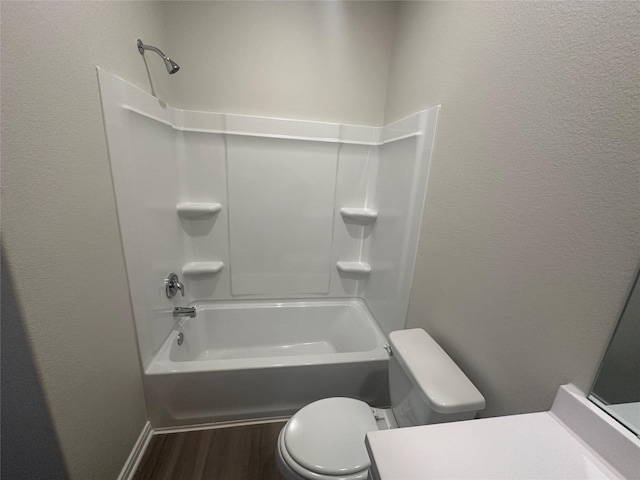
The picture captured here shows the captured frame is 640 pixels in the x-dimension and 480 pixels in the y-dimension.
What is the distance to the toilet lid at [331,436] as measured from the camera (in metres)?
0.86

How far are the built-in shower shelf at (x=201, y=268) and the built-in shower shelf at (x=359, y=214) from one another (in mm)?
996

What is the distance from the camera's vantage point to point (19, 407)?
66cm

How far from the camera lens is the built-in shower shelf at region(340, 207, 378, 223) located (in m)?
1.87

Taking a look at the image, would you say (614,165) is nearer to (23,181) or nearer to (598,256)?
(598,256)

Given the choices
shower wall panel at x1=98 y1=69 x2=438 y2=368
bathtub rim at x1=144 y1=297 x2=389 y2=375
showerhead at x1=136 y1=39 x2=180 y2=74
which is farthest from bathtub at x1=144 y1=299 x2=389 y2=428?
showerhead at x1=136 y1=39 x2=180 y2=74

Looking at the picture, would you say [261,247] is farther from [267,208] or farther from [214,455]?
[214,455]

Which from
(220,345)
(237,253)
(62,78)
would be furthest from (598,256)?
(220,345)

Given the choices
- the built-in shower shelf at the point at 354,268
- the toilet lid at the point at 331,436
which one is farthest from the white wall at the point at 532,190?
the built-in shower shelf at the point at 354,268

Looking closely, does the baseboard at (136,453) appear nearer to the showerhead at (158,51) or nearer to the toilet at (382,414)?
the toilet at (382,414)

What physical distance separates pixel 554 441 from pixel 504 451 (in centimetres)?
14

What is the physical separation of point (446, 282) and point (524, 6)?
923 mm

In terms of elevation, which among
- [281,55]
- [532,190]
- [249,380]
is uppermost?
[281,55]

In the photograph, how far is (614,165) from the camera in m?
0.52

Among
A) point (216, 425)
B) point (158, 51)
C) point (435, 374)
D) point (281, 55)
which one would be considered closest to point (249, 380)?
point (216, 425)
